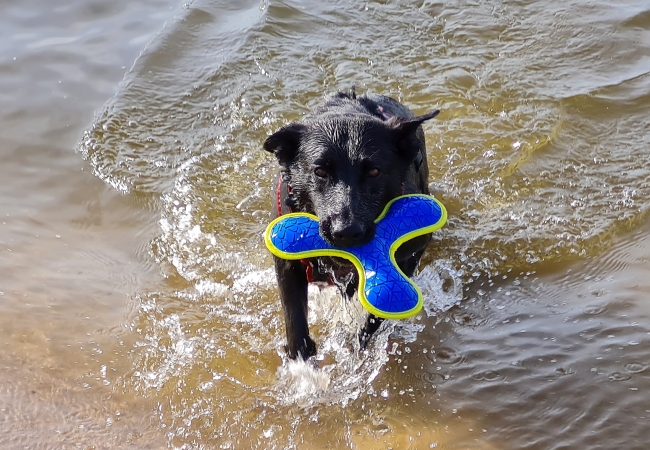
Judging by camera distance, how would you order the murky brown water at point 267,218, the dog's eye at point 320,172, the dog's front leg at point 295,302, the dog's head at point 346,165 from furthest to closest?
the dog's front leg at point 295,302
the murky brown water at point 267,218
the dog's eye at point 320,172
the dog's head at point 346,165

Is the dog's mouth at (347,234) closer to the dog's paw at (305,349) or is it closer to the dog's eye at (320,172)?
the dog's eye at (320,172)

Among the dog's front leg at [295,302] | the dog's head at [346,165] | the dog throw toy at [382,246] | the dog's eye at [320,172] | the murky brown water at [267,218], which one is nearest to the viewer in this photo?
the dog throw toy at [382,246]

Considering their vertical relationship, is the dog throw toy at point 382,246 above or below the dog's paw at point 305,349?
above

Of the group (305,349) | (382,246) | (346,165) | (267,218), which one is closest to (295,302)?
(305,349)

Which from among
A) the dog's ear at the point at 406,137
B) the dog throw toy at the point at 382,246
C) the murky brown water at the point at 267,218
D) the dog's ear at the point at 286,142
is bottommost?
the murky brown water at the point at 267,218

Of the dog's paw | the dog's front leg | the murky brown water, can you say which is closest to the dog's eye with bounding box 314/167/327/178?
the dog's front leg

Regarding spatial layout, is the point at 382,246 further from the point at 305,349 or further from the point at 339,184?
the point at 305,349

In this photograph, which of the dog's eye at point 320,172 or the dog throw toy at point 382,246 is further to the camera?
the dog's eye at point 320,172

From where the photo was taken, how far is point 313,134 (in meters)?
4.00

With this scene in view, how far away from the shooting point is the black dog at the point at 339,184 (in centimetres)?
376

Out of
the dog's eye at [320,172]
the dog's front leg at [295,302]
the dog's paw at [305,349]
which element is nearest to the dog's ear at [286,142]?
the dog's eye at [320,172]

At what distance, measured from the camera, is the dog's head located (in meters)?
3.72

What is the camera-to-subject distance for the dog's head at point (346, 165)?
146 inches

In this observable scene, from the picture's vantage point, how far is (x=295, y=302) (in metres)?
4.20
